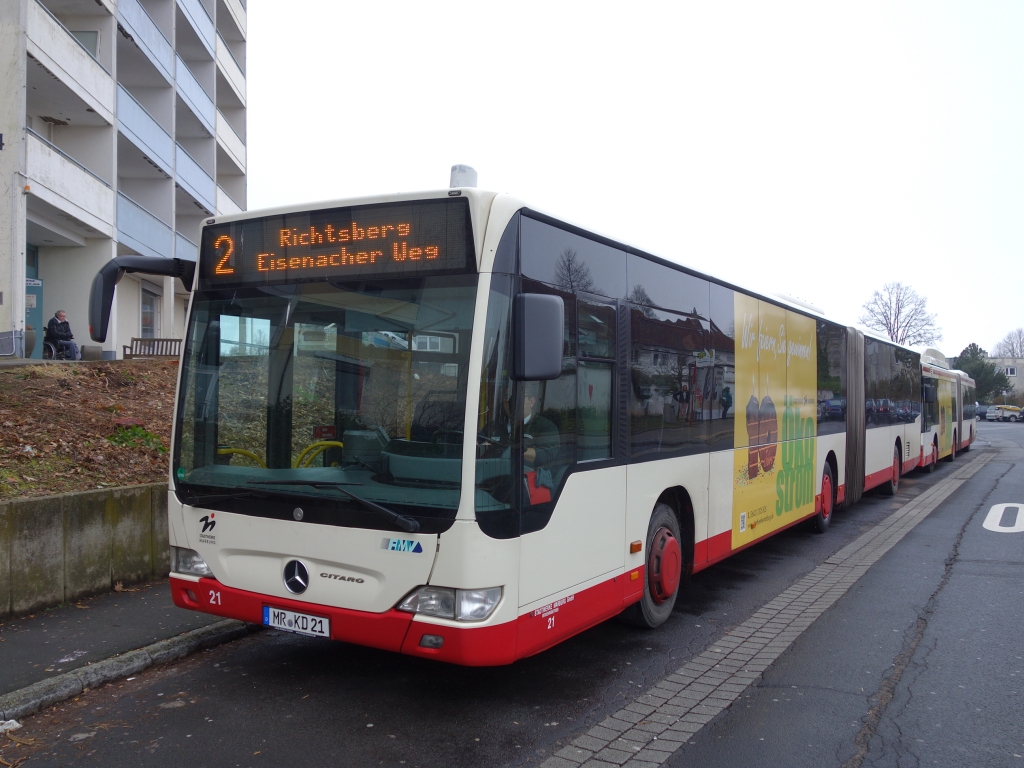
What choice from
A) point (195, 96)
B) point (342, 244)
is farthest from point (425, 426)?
point (195, 96)

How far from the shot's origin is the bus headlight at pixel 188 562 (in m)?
5.06

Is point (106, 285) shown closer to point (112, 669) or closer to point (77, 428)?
point (112, 669)

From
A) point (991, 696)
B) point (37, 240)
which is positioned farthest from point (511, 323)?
point (37, 240)

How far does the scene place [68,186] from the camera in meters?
Answer: 19.9

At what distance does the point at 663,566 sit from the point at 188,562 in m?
3.37

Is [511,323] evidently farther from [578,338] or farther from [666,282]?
[666,282]

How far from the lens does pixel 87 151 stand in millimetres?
22047

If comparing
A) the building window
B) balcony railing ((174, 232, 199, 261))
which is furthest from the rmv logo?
balcony railing ((174, 232, 199, 261))

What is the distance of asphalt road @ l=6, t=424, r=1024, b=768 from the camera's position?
13.6 feet

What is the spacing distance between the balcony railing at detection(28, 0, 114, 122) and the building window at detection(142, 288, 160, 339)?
7316mm

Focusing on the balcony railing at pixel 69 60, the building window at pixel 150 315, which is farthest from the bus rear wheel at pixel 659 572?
the building window at pixel 150 315

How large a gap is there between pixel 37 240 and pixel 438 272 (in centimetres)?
2140

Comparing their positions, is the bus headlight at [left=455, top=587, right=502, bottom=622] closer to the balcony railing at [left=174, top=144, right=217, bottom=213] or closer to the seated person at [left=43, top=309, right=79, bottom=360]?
the seated person at [left=43, top=309, right=79, bottom=360]

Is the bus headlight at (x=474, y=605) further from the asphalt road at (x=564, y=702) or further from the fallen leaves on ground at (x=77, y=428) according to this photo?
the fallen leaves on ground at (x=77, y=428)
